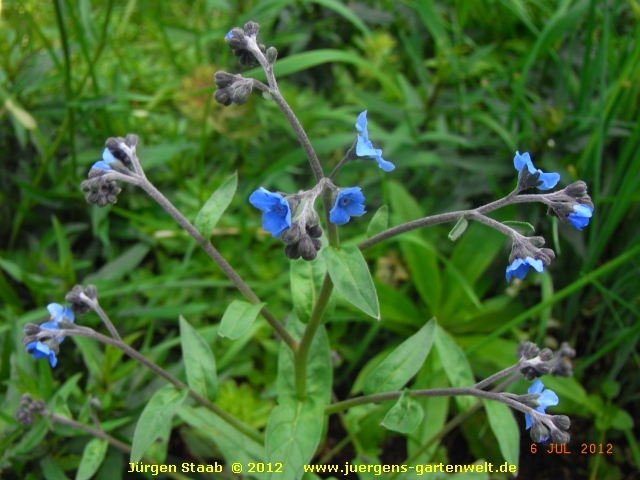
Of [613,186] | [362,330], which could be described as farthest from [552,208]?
[362,330]

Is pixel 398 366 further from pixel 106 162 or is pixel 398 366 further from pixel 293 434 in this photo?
pixel 106 162

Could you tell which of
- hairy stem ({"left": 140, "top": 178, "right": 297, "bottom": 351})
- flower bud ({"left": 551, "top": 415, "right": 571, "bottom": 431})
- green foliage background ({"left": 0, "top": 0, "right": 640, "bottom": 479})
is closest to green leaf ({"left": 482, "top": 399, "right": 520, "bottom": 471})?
flower bud ({"left": 551, "top": 415, "right": 571, "bottom": 431})

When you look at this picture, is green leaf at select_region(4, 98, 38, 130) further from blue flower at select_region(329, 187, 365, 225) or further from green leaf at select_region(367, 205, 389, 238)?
blue flower at select_region(329, 187, 365, 225)

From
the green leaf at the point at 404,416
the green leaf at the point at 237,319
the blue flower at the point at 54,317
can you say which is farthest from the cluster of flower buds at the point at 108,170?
the green leaf at the point at 404,416

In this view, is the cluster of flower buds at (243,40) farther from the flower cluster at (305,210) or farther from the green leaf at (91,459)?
the green leaf at (91,459)

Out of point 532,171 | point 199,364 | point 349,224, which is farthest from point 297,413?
point 349,224
